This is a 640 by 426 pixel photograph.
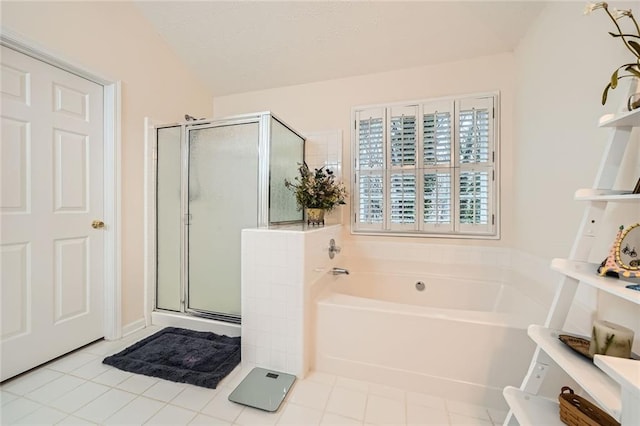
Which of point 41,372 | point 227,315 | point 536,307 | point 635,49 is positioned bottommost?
point 41,372

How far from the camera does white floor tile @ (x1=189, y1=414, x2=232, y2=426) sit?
46.9 inches

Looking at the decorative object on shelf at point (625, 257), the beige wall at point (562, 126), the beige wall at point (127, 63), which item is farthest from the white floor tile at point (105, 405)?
the beige wall at point (562, 126)

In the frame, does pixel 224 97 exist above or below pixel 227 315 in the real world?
above

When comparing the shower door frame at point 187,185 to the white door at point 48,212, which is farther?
the shower door frame at point 187,185

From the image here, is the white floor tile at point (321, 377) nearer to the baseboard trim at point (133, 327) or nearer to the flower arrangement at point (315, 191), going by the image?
the flower arrangement at point (315, 191)

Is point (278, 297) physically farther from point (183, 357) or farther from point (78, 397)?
point (78, 397)

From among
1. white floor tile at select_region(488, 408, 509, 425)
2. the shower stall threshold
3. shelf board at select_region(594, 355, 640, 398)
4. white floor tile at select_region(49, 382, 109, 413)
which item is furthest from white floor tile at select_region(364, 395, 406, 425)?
white floor tile at select_region(49, 382, 109, 413)

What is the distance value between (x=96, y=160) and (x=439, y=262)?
2.85m

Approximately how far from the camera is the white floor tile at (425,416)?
3.98 ft

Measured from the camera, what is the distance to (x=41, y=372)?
1.55 m

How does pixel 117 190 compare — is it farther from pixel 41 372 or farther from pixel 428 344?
pixel 428 344

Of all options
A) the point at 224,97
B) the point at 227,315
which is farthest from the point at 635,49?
the point at 224,97

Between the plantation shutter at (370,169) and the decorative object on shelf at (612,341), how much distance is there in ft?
5.49

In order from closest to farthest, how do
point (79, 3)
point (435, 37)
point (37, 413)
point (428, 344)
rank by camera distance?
point (37, 413) < point (428, 344) < point (79, 3) < point (435, 37)
